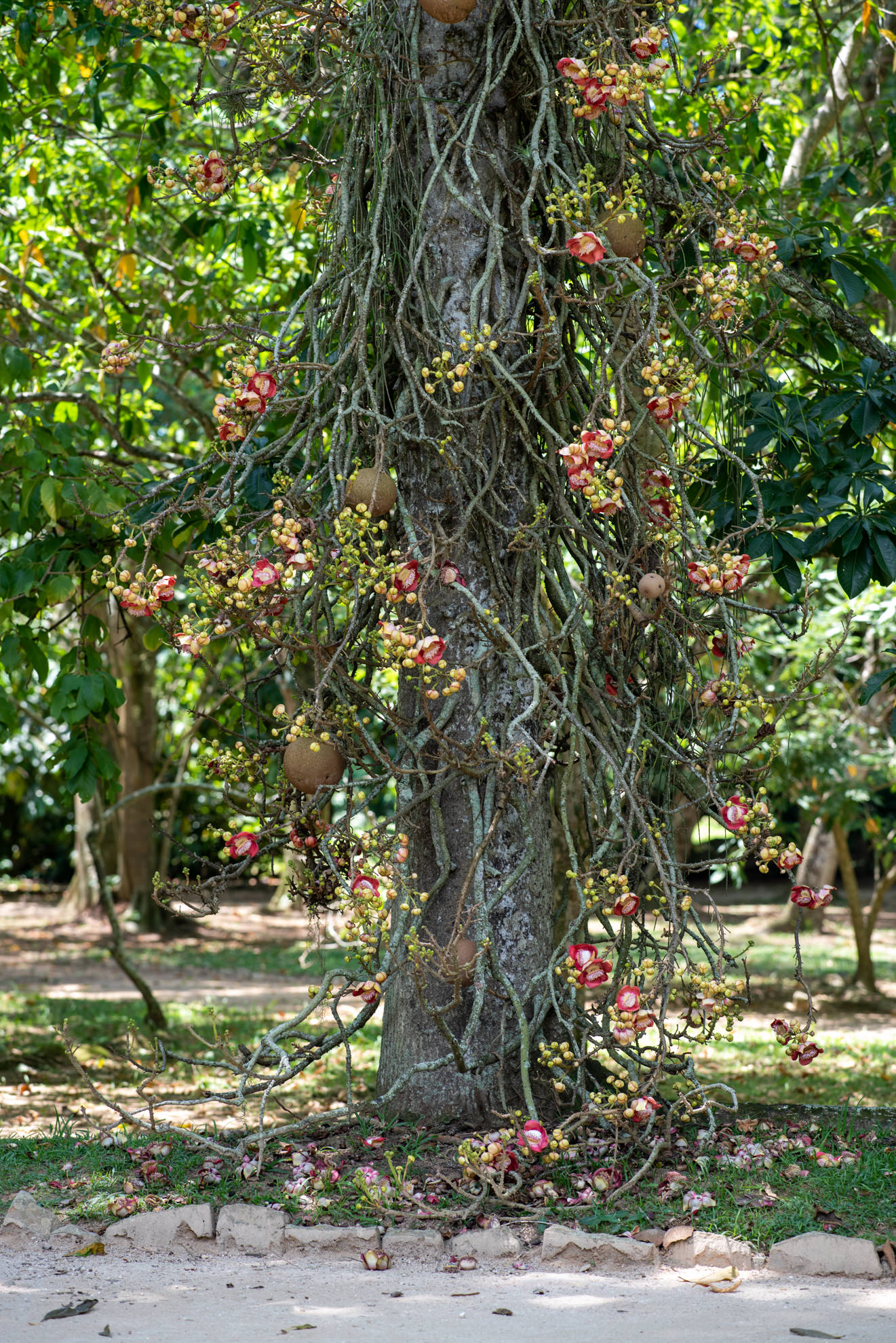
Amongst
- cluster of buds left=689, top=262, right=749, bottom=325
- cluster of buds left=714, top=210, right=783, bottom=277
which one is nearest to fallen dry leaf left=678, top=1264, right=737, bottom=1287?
cluster of buds left=689, top=262, right=749, bottom=325

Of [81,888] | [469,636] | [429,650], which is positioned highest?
[469,636]

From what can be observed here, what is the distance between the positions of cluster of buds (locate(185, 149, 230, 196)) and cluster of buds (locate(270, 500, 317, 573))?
1.11m

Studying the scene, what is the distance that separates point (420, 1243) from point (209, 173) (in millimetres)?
2876

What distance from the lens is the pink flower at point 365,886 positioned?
9.03ft

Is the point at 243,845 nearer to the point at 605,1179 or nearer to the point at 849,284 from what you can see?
the point at 605,1179

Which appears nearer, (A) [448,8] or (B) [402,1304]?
(B) [402,1304]

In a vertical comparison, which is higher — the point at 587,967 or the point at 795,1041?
the point at 587,967

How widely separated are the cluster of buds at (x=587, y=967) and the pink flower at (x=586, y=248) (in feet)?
5.33

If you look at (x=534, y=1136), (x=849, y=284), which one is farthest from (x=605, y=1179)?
(x=849, y=284)

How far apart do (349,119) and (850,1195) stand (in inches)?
127

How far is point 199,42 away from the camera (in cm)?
363

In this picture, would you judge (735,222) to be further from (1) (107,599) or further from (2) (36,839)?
(2) (36,839)

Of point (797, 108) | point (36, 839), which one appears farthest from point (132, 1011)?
point (36, 839)

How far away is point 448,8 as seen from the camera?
309cm
